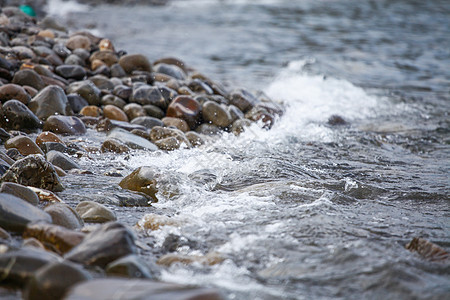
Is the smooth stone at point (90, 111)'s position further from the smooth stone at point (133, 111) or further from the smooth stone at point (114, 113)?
the smooth stone at point (133, 111)

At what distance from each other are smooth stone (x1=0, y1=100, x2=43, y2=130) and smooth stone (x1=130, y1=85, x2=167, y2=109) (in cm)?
139

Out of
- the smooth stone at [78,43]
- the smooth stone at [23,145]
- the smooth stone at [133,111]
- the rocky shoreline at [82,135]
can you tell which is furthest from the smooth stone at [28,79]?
the smooth stone at [78,43]

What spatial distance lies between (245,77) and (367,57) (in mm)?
3920

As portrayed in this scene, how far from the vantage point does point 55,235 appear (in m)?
2.57

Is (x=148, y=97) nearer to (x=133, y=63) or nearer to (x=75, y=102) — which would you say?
(x=75, y=102)

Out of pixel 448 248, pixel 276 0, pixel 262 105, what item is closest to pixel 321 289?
pixel 448 248

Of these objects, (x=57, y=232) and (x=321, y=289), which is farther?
(x=57, y=232)

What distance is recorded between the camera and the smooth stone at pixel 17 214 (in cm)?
271

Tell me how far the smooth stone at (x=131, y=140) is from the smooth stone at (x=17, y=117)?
81cm

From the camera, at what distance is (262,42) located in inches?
530

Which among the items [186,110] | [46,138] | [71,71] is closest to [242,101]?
[186,110]

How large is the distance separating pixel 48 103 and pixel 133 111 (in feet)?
3.28

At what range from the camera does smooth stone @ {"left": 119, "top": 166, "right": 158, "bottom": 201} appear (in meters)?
3.74

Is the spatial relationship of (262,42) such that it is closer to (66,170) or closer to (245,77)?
(245,77)
